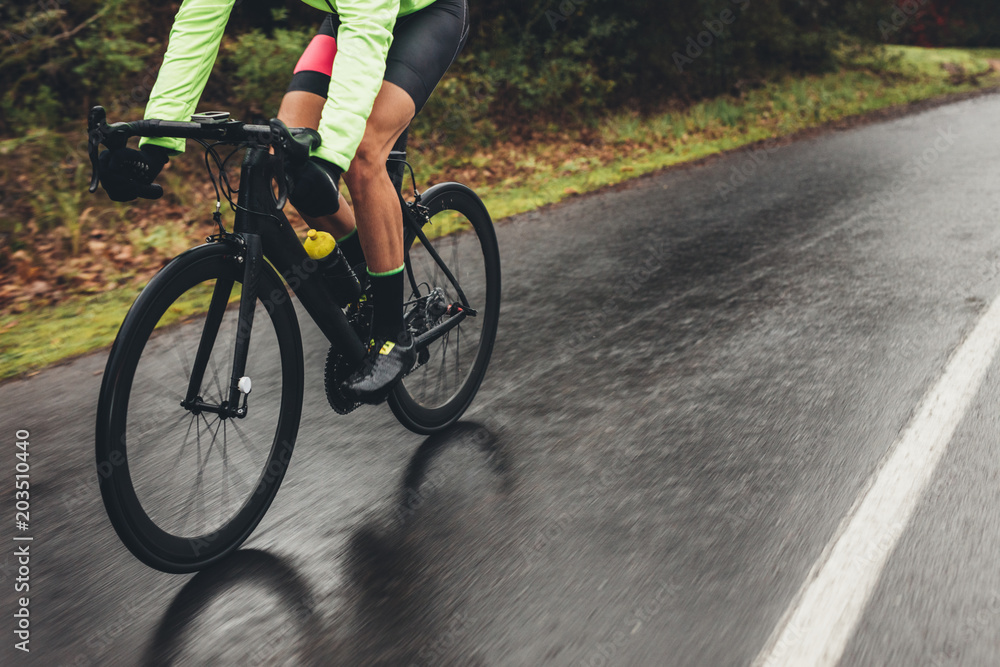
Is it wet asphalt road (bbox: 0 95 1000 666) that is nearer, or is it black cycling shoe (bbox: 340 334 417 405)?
wet asphalt road (bbox: 0 95 1000 666)

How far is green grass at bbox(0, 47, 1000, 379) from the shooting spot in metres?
5.45

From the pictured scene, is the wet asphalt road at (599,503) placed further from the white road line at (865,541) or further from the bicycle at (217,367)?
the bicycle at (217,367)

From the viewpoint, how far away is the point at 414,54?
10.2 feet

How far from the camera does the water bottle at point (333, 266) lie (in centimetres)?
295

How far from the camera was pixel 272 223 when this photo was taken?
275cm

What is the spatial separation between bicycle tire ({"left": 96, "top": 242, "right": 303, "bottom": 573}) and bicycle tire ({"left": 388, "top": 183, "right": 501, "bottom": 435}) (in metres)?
0.56

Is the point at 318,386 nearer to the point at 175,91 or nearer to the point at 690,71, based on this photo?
the point at 175,91

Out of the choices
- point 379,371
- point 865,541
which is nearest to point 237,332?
point 379,371

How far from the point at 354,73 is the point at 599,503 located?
1.70m

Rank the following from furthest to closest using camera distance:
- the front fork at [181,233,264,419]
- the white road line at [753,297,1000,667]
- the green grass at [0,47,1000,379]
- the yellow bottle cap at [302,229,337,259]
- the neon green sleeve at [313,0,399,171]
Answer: the green grass at [0,47,1000,379]
the yellow bottle cap at [302,229,337,259]
the front fork at [181,233,264,419]
the neon green sleeve at [313,0,399,171]
the white road line at [753,297,1000,667]

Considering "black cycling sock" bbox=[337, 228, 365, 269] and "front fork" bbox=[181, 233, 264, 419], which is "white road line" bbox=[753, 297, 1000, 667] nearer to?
"front fork" bbox=[181, 233, 264, 419]

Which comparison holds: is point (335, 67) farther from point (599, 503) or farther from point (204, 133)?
point (599, 503)

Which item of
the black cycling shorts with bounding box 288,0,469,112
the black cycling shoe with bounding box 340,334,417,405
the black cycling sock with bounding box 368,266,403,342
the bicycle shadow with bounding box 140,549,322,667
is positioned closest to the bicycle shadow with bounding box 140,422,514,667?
the bicycle shadow with bounding box 140,549,322,667

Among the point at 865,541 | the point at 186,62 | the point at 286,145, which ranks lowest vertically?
the point at 865,541
